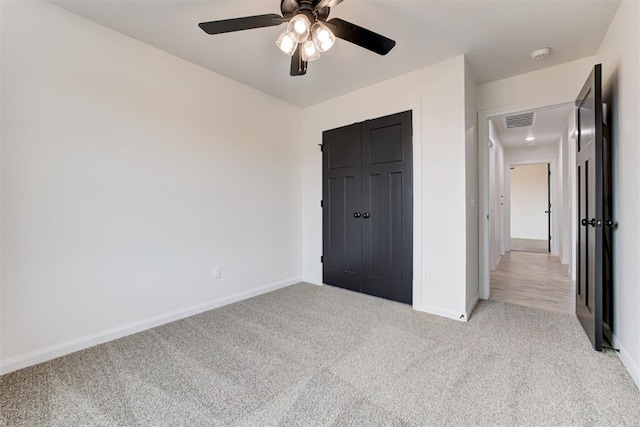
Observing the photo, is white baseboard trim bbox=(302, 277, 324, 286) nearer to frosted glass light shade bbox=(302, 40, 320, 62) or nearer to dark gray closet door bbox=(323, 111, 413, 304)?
dark gray closet door bbox=(323, 111, 413, 304)

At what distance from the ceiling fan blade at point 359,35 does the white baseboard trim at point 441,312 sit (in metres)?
2.29

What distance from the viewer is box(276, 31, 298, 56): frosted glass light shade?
1675 millimetres

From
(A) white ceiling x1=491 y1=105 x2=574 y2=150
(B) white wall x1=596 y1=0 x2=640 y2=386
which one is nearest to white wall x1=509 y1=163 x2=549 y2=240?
(A) white ceiling x1=491 y1=105 x2=574 y2=150

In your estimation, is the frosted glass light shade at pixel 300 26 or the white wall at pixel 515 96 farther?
the white wall at pixel 515 96

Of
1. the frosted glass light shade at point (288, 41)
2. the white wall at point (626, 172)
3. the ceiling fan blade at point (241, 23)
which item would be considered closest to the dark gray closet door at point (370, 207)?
the white wall at point (626, 172)

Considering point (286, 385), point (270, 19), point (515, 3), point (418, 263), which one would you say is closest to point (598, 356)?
point (418, 263)

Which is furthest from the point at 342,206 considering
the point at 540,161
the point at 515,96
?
the point at 540,161

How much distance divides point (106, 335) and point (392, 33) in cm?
326

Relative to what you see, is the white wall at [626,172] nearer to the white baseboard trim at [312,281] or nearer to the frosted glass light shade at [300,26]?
the frosted glass light shade at [300,26]

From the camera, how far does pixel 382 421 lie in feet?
4.43

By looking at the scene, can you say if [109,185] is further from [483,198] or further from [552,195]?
[552,195]

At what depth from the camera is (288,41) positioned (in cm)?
170

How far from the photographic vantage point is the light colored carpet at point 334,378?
1.40m

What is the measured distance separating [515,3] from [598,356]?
2.45 m
